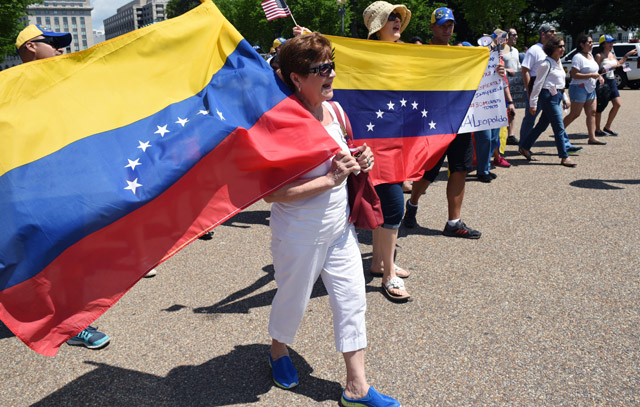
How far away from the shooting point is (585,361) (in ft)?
10.6

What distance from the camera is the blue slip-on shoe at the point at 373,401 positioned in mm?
2840

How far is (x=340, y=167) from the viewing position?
2824mm

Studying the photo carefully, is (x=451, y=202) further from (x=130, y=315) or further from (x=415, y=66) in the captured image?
(x=130, y=315)

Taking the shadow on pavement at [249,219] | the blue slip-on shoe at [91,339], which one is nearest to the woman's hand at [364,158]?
the blue slip-on shoe at [91,339]

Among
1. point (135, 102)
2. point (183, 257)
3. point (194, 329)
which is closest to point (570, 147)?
point (183, 257)

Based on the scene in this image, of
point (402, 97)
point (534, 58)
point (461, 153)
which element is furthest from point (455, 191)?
point (534, 58)

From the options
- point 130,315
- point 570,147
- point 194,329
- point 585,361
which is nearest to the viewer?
point 585,361

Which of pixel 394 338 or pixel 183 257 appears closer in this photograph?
pixel 394 338

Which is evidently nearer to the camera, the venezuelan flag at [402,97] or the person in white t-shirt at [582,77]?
the venezuelan flag at [402,97]

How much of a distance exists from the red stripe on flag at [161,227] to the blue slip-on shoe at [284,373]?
36.2 inches

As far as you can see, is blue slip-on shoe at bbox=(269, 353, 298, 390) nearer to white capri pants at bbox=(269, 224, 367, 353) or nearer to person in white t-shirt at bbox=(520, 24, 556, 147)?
white capri pants at bbox=(269, 224, 367, 353)

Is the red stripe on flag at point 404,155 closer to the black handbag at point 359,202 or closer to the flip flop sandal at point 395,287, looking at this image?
the flip flop sandal at point 395,287

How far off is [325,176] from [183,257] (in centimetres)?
298

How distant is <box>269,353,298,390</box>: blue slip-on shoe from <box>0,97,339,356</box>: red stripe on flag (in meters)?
0.92
